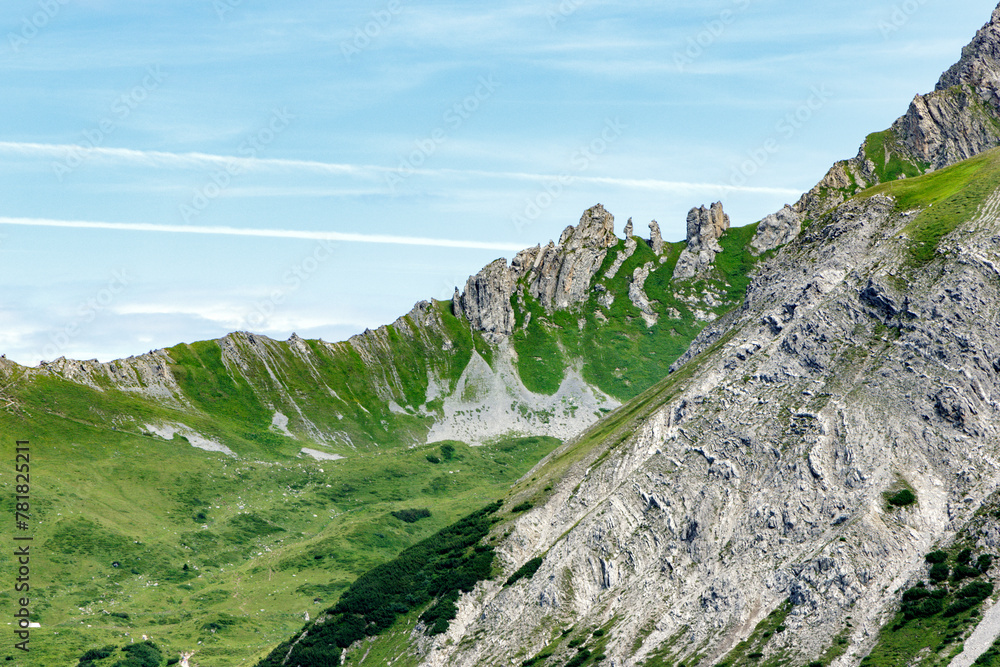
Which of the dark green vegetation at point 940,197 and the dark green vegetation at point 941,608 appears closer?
the dark green vegetation at point 941,608

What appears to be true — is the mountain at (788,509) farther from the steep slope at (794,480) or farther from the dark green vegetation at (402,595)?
the dark green vegetation at (402,595)

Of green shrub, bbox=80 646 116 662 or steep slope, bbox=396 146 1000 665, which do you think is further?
green shrub, bbox=80 646 116 662

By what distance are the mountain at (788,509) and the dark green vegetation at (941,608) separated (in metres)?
0.18

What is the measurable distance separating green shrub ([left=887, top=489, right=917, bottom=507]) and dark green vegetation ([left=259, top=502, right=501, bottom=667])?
163ft

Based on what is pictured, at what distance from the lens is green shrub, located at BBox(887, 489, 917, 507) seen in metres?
91.1

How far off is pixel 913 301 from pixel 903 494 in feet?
90.9

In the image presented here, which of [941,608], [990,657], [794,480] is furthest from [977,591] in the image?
[794,480]

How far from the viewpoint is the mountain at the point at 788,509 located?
84.8 meters

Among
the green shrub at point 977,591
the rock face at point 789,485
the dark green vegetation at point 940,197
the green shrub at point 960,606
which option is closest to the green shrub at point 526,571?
the rock face at point 789,485

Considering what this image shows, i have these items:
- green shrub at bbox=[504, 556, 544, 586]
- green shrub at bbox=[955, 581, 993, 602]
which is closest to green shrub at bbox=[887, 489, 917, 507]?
green shrub at bbox=[955, 581, 993, 602]

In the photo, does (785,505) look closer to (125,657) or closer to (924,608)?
(924,608)

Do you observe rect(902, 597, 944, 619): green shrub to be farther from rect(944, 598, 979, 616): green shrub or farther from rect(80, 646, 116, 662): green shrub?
rect(80, 646, 116, 662): green shrub

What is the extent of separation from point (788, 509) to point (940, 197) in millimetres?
58954

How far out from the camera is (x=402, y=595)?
120188 mm
